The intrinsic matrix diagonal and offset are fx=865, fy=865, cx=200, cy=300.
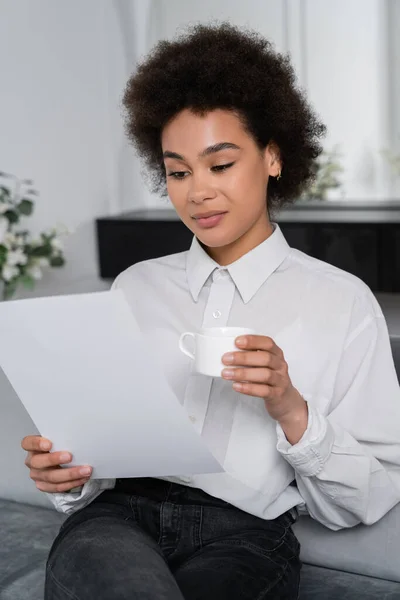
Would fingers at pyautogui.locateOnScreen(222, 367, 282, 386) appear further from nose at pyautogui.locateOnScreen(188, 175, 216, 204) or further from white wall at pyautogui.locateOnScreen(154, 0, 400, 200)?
white wall at pyautogui.locateOnScreen(154, 0, 400, 200)

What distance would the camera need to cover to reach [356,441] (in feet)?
Answer: 4.40

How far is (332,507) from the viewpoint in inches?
54.4

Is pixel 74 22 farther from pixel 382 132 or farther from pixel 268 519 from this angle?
pixel 268 519

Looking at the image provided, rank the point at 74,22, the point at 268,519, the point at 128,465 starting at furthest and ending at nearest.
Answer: the point at 74,22
the point at 268,519
the point at 128,465

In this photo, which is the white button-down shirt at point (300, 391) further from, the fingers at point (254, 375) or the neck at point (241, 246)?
the fingers at point (254, 375)

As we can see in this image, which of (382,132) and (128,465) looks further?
(382,132)

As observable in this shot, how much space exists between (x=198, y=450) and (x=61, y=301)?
0.92ft

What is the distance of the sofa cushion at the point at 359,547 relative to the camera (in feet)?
4.72

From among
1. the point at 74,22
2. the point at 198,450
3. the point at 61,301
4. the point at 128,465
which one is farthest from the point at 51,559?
the point at 74,22

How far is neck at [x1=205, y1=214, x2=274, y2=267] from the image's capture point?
152 cm

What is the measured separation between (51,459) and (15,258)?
223 centimetres

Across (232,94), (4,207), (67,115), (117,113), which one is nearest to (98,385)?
(232,94)

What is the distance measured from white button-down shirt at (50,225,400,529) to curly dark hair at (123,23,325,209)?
18cm

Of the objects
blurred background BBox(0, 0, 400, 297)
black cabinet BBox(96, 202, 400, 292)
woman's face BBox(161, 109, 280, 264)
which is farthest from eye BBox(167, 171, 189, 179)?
blurred background BBox(0, 0, 400, 297)
